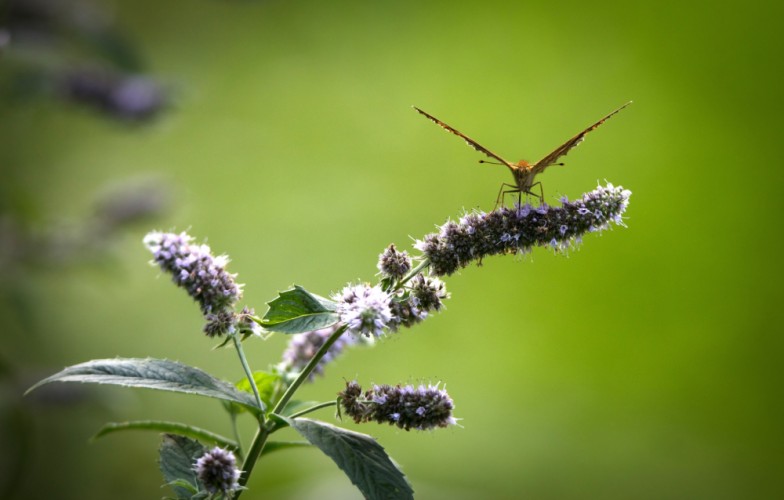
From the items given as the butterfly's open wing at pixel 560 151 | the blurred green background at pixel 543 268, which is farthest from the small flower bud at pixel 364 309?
the blurred green background at pixel 543 268

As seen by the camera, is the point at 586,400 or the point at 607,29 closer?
the point at 586,400

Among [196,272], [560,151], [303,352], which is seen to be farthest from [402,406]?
[560,151]

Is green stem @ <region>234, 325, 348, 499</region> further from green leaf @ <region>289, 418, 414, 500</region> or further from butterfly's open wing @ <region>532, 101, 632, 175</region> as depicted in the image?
butterfly's open wing @ <region>532, 101, 632, 175</region>

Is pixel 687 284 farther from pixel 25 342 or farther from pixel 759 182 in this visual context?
pixel 25 342

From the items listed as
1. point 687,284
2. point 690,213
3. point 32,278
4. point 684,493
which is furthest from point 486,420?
point 32,278

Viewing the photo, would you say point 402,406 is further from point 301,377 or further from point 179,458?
point 179,458

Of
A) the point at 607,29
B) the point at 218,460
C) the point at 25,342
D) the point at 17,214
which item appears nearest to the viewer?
the point at 218,460
